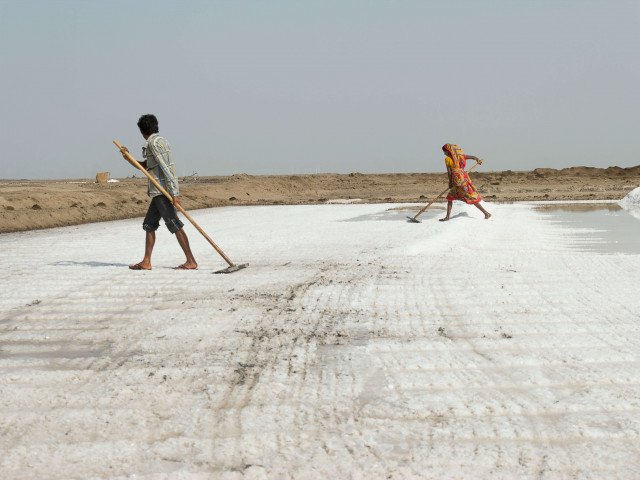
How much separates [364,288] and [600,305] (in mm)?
1905

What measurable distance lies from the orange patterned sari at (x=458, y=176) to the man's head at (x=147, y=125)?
720 cm

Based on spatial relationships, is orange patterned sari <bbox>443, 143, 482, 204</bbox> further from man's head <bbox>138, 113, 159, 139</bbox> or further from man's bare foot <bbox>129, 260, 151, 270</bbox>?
man's bare foot <bbox>129, 260, 151, 270</bbox>

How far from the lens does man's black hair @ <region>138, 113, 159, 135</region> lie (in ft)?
21.9

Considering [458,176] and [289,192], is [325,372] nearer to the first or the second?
[458,176]

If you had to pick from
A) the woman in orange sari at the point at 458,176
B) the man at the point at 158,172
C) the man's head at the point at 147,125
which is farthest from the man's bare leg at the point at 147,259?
the woman in orange sari at the point at 458,176

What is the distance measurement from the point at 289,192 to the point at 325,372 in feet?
100

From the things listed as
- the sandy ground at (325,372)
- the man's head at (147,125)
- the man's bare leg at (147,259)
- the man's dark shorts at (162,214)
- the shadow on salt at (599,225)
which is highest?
the man's head at (147,125)

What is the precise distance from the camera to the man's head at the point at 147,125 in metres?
6.66

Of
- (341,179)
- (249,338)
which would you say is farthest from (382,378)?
(341,179)

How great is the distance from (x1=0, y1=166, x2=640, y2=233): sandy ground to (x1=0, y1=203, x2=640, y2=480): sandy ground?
908 centimetres

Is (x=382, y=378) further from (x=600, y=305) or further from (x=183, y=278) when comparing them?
(x=183, y=278)

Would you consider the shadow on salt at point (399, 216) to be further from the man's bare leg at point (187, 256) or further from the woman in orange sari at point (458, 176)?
the man's bare leg at point (187, 256)

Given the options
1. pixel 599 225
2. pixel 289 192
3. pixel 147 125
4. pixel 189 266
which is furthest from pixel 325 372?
pixel 289 192

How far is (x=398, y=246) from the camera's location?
868cm
